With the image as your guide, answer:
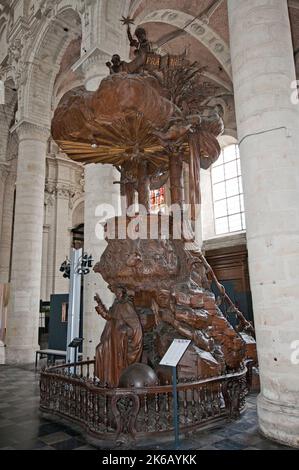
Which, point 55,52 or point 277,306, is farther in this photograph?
point 55,52

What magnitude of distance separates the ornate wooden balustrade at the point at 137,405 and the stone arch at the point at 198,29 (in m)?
9.88

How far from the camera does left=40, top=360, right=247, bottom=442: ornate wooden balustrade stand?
3.30 meters

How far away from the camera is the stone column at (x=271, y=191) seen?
3314 mm

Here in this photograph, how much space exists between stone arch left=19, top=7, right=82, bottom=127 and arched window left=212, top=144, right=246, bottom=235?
6.64 meters

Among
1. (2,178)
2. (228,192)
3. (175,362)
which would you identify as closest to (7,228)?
(2,178)

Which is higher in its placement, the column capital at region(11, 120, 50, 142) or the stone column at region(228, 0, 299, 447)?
the column capital at region(11, 120, 50, 142)

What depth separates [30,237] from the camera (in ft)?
32.8

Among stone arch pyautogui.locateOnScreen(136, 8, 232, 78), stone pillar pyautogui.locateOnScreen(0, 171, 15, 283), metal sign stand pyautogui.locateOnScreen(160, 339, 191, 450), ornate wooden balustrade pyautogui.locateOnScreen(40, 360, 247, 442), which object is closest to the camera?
metal sign stand pyautogui.locateOnScreen(160, 339, 191, 450)

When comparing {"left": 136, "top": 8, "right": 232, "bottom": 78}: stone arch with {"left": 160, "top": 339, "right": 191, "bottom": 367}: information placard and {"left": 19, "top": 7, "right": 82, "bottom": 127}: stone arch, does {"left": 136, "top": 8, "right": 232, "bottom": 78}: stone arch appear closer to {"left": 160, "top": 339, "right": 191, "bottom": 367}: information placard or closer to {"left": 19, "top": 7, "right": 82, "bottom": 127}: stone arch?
{"left": 19, "top": 7, "right": 82, "bottom": 127}: stone arch

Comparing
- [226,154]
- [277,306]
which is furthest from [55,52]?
[277,306]

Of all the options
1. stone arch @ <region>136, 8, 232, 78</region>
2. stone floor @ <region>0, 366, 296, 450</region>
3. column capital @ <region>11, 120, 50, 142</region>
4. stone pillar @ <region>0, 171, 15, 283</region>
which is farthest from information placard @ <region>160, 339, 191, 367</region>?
stone pillar @ <region>0, 171, 15, 283</region>

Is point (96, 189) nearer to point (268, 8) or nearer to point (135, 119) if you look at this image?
point (135, 119)

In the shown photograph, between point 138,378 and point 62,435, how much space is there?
91cm

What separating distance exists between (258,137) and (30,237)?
7.75 meters
